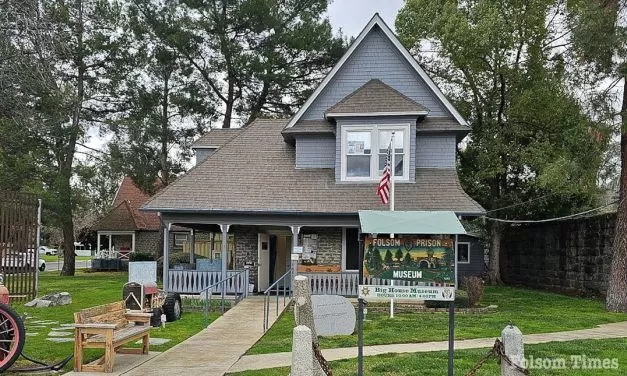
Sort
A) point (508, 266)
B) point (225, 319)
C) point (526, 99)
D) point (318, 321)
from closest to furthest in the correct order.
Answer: point (318, 321) → point (225, 319) → point (526, 99) → point (508, 266)

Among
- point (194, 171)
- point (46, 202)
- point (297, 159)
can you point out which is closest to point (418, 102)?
point (297, 159)

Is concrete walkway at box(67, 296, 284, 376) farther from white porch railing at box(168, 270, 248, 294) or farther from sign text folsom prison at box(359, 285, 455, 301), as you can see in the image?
white porch railing at box(168, 270, 248, 294)

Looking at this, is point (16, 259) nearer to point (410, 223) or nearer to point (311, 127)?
point (311, 127)

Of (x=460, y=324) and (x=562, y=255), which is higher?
(x=562, y=255)

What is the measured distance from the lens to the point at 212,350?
10.9 metres

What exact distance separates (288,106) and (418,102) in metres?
15.8

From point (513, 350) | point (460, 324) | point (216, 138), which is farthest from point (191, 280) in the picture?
point (513, 350)

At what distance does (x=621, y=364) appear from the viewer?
30.8 ft

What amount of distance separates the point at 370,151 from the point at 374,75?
9.29 feet

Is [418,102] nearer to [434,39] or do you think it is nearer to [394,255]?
[434,39]

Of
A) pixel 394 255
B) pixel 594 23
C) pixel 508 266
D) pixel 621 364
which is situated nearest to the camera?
pixel 394 255

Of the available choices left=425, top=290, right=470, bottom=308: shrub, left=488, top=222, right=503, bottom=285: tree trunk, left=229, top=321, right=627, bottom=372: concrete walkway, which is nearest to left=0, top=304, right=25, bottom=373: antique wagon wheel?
left=229, top=321, right=627, bottom=372: concrete walkway

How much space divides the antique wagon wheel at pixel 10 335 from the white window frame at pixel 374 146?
12.5 m

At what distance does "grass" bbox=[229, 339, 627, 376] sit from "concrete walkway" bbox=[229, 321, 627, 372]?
0.42 metres
